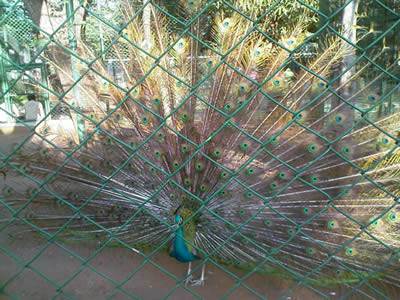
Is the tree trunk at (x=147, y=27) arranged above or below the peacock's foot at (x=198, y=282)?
above

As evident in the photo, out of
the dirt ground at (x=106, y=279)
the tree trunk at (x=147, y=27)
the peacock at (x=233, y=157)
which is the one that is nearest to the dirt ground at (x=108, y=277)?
the dirt ground at (x=106, y=279)

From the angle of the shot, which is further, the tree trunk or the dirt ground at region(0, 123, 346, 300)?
the tree trunk

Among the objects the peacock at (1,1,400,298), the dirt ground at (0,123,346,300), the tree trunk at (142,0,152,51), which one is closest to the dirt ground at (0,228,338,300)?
the dirt ground at (0,123,346,300)

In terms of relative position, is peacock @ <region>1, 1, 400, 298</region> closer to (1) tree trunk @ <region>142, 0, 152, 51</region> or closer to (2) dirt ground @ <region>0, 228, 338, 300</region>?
(1) tree trunk @ <region>142, 0, 152, 51</region>

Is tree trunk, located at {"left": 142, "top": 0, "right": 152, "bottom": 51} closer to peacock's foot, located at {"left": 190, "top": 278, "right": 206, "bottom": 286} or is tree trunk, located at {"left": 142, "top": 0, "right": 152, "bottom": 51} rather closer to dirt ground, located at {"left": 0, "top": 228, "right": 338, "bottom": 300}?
dirt ground, located at {"left": 0, "top": 228, "right": 338, "bottom": 300}

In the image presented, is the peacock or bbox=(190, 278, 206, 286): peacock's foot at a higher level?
the peacock

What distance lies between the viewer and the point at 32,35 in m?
7.88

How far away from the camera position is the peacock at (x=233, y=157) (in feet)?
8.87

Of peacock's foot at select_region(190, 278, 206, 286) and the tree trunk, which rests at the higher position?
the tree trunk

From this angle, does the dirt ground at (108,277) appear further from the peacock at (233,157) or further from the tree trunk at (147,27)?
the tree trunk at (147,27)

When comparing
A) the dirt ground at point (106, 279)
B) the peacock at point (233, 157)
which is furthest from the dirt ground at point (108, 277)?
the peacock at point (233, 157)

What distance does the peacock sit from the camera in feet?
8.87

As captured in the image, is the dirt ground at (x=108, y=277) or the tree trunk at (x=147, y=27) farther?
the tree trunk at (x=147, y=27)

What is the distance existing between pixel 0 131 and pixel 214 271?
5.79 meters
